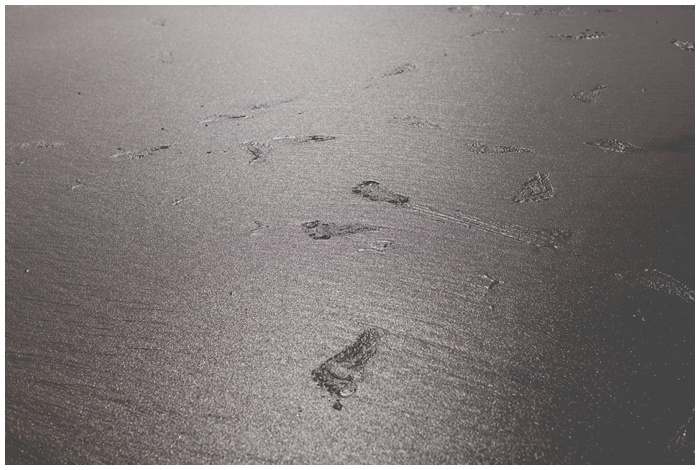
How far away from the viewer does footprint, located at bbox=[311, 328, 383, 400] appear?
1.14 meters

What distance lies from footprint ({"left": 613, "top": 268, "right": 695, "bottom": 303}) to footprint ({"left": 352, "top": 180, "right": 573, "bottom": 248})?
168mm

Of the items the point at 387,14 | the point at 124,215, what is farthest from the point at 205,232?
the point at 387,14

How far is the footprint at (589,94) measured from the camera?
2.09 m

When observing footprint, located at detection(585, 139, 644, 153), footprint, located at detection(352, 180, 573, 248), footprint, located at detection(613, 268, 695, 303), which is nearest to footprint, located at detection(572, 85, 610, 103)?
footprint, located at detection(585, 139, 644, 153)

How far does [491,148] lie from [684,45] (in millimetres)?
1235

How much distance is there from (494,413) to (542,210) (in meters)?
0.66

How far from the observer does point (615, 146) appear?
1.82 meters

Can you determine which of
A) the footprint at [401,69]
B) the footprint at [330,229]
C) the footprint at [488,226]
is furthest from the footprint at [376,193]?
the footprint at [401,69]

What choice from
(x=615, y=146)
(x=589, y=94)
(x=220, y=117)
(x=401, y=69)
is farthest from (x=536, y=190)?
(x=220, y=117)

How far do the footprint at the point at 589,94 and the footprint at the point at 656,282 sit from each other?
0.92 meters

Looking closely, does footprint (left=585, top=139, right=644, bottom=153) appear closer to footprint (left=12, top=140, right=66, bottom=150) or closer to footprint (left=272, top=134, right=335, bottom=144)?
footprint (left=272, top=134, right=335, bottom=144)

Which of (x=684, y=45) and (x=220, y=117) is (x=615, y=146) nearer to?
(x=684, y=45)

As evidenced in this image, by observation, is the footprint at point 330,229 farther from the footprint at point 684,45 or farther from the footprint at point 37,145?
the footprint at point 684,45

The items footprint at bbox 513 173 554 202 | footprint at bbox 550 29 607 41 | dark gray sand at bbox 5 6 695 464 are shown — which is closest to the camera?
dark gray sand at bbox 5 6 695 464
